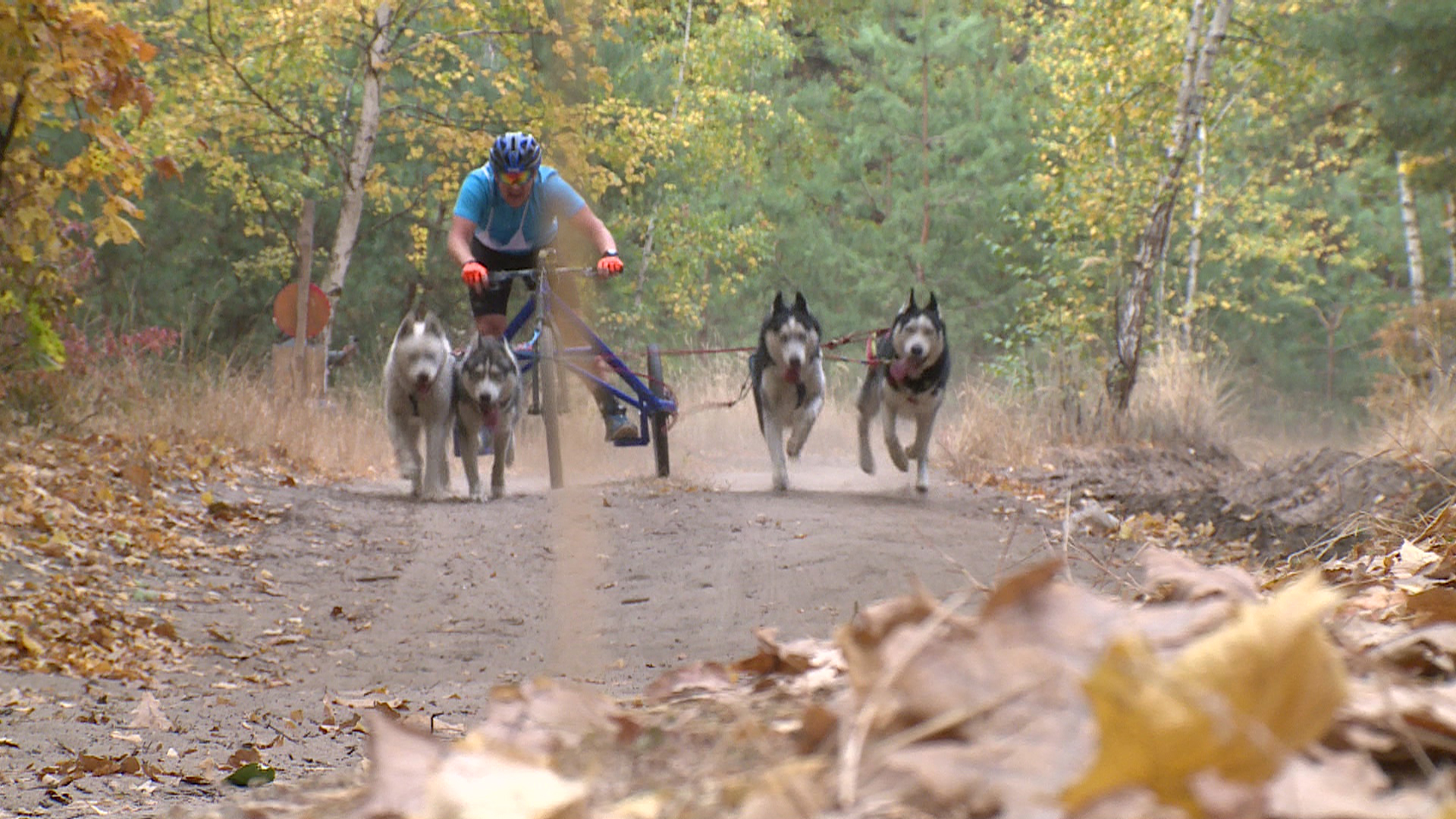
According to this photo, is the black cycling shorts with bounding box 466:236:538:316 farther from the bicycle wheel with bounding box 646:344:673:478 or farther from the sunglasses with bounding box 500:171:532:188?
the bicycle wheel with bounding box 646:344:673:478

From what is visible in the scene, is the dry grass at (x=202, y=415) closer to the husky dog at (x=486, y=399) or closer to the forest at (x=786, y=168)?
the forest at (x=786, y=168)

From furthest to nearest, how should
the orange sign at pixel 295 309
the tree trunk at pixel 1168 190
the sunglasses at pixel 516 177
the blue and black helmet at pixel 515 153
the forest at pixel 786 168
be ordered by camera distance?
the orange sign at pixel 295 309 → the tree trunk at pixel 1168 190 → the forest at pixel 786 168 → the sunglasses at pixel 516 177 → the blue and black helmet at pixel 515 153

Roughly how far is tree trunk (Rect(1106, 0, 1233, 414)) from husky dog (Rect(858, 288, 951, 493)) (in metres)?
3.85

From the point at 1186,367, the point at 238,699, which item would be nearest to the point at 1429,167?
the point at 1186,367

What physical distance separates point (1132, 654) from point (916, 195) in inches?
1040

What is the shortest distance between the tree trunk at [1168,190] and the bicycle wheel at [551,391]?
614 cm

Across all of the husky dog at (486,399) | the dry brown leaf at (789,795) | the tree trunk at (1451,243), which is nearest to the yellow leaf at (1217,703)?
the dry brown leaf at (789,795)

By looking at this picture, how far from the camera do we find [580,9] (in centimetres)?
235

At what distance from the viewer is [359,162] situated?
17.3 meters

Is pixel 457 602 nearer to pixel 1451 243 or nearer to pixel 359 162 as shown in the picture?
pixel 359 162

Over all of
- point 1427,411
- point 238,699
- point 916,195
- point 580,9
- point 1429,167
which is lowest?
point 238,699

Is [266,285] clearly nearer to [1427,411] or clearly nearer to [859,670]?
[1427,411]

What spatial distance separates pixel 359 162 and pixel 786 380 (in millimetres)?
8759

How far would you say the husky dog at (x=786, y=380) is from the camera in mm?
10340
